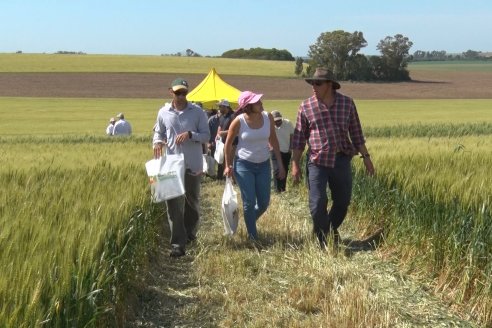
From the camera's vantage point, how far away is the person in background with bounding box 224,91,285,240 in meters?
6.56

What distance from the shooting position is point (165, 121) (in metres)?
6.42

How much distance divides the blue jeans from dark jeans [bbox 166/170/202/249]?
19.3 inches

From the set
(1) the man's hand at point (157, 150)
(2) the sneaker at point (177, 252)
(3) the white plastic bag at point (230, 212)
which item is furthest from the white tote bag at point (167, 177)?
(3) the white plastic bag at point (230, 212)

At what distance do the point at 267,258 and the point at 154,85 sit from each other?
5596cm

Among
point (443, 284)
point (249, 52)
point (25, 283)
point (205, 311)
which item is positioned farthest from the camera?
point (249, 52)

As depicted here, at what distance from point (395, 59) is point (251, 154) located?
255 ft

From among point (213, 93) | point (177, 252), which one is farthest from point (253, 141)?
point (213, 93)

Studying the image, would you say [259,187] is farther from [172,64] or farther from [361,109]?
[172,64]

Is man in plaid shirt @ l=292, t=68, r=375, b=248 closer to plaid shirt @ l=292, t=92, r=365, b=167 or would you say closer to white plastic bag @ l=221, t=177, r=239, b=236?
plaid shirt @ l=292, t=92, r=365, b=167

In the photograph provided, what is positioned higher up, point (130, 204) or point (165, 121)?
point (165, 121)

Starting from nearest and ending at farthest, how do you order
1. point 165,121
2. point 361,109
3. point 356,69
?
point 165,121
point 361,109
point 356,69

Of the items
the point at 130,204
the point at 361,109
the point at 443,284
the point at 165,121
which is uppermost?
the point at 165,121

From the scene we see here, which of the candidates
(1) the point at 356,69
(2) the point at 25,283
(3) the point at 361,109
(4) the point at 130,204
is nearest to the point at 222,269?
(4) the point at 130,204

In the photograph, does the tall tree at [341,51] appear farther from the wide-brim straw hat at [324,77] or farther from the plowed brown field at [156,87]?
the wide-brim straw hat at [324,77]
